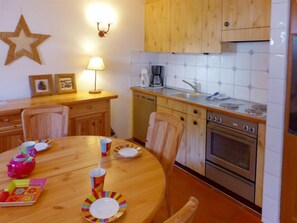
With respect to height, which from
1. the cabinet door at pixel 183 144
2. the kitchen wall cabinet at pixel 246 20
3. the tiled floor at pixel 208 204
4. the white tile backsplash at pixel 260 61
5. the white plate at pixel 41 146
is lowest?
the tiled floor at pixel 208 204

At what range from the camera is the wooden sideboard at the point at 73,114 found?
2.73 m

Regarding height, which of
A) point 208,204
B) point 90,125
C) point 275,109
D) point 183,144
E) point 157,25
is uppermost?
point 157,25

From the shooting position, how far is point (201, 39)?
10.0ft

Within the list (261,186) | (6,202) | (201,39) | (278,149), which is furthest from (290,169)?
(6,202)

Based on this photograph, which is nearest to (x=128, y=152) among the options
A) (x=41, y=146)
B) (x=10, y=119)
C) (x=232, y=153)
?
(x=41, y=146)

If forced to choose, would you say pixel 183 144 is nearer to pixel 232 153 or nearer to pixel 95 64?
pixel 232 153

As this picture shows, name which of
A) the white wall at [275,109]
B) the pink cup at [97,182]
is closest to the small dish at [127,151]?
the pink cup at [97,182]

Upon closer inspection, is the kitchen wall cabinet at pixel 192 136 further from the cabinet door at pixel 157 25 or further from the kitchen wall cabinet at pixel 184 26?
the cabinet door at pixel 157 25

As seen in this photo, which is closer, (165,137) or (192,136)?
(165,137)

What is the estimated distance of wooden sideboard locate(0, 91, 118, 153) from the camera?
2.73 meters

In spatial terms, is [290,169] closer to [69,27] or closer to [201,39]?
[201,39]

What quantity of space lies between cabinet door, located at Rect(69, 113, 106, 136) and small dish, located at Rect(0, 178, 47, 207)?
1.79 metres

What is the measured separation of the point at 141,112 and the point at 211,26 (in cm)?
158

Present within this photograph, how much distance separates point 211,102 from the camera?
2.98 meters
